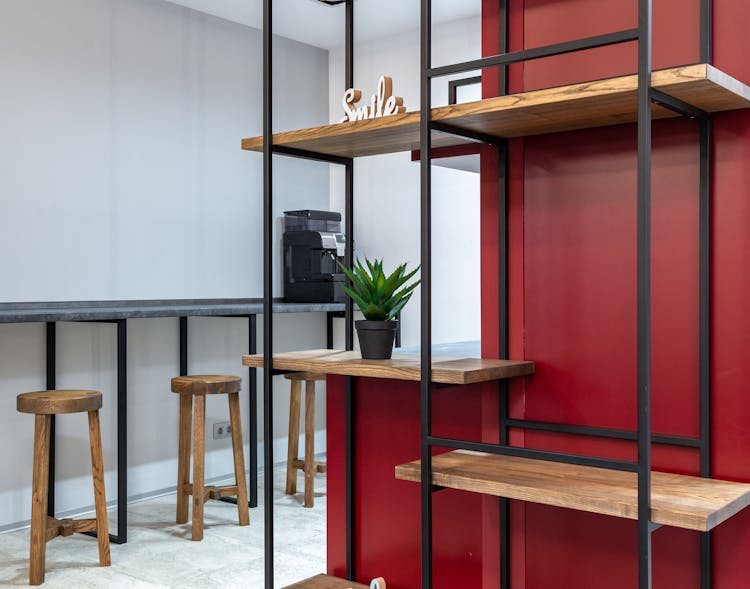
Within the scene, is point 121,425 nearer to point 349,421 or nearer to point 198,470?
point 198,470

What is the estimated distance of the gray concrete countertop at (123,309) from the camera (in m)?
3.47

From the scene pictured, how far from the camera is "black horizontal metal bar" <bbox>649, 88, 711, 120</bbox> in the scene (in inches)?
65.1

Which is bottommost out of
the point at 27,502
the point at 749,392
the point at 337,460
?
the point at 27,502

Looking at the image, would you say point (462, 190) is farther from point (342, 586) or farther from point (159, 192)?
point (342, 586)

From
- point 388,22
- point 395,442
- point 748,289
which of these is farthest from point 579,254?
point 388,22

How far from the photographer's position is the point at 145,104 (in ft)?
15.0

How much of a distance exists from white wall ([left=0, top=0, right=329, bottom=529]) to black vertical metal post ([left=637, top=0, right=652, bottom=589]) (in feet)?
10.3

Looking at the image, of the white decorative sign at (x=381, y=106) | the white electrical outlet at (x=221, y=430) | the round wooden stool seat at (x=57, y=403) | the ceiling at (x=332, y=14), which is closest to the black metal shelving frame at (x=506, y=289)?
the white decorative sign at (x=381, y=106)

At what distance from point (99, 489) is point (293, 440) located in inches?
51.4

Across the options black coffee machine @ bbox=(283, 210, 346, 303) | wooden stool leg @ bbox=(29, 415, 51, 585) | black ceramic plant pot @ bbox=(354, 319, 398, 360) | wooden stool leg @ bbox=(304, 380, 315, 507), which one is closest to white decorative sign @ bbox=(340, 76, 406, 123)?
black ceramic plant pot @ bbox=(354, 319, 398, 360)

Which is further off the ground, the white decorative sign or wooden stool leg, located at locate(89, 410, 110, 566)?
the white decorative sign

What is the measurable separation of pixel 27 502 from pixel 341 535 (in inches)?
81.1

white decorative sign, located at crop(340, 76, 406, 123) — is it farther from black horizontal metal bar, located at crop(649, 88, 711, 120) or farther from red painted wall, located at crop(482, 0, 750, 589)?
black horizontal metal bar, located at crop(649, 88, 711, 120)

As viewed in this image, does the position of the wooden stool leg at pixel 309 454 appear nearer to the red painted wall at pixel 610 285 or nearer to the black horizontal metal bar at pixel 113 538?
the black horizontal metal bar at pixel 113 538
